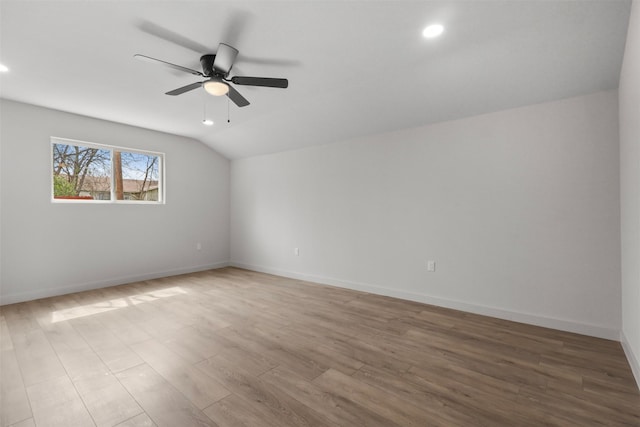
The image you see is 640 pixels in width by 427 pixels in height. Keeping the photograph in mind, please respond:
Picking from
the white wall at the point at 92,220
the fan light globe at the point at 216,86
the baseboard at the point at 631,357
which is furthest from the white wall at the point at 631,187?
the white wall at the point at 92,220

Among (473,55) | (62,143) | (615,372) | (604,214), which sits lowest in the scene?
(615,372)

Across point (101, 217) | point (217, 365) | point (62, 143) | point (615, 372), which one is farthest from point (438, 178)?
point (62, 143)

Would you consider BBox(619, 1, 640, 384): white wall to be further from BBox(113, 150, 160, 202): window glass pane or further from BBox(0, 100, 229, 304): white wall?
BBox(113, 150, 160, 202): window glass pane

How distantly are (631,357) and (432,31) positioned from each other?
2.89 meters

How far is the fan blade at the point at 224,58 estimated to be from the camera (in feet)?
7.27

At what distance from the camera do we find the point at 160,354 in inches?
95.1

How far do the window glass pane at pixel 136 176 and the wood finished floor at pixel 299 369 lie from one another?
6.68 feet

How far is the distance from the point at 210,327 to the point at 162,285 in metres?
2.19

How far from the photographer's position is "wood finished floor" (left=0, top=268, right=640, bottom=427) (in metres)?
1.70

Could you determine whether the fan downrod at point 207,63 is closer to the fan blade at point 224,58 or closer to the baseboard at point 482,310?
the fan blade at point 224,58

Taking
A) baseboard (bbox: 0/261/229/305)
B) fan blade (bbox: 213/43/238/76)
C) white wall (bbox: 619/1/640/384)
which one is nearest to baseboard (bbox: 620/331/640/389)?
white wall (bbox: 619/1/640/384)

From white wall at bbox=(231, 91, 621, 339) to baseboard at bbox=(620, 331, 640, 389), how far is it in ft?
0.45

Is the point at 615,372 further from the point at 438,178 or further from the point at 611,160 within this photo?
the point at 438,178

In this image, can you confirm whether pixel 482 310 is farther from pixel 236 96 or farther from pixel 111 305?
pixel 111 305
